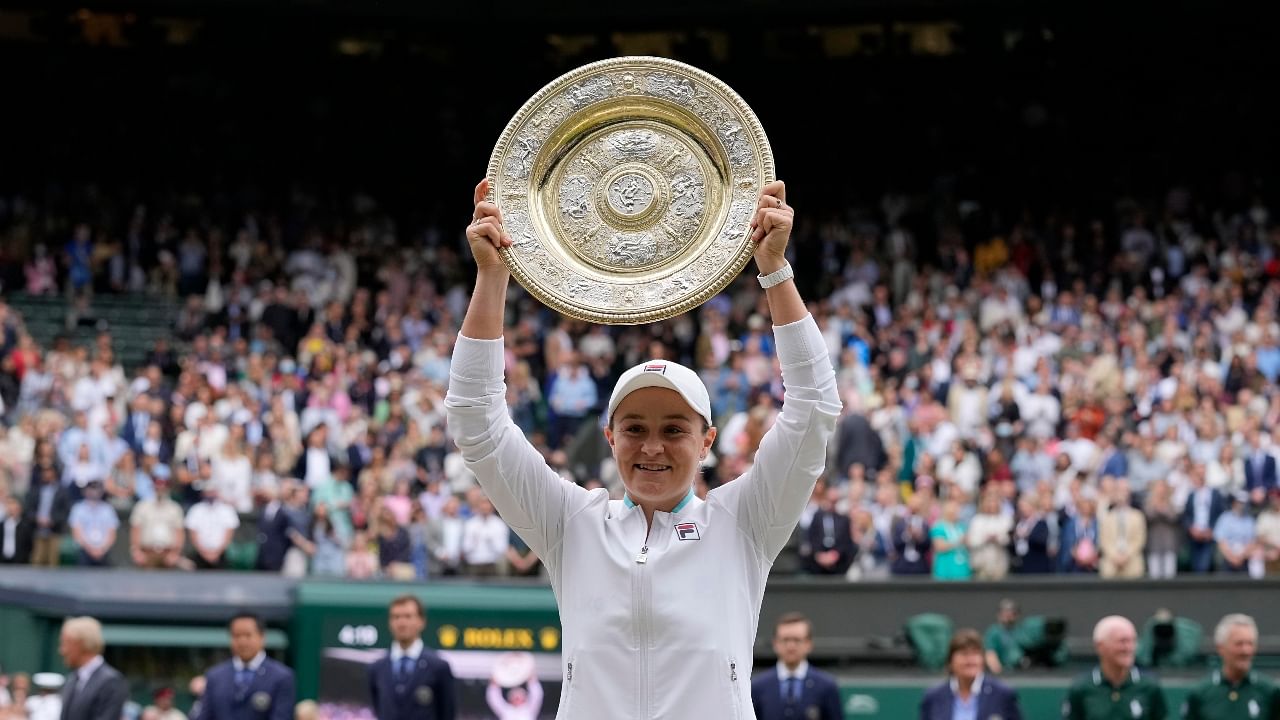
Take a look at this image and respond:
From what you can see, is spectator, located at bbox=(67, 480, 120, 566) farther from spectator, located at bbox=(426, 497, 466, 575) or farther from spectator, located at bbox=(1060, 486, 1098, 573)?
spectator, located at bbox=(1060, 486, 1098, 573)

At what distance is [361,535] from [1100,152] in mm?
14316

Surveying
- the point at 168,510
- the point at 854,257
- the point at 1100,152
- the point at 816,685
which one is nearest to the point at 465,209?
the point at 854,257

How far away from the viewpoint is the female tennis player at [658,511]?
3934mm

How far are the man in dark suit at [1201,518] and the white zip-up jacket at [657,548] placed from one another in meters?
12.1

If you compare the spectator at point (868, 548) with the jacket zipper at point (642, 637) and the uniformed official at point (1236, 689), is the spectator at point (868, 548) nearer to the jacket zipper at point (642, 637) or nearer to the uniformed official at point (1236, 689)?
the uniformed official at point (1236, 689)

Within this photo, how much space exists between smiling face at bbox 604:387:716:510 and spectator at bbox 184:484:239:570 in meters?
12.0

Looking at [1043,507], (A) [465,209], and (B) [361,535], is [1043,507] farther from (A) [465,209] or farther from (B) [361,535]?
(A) [465,209]

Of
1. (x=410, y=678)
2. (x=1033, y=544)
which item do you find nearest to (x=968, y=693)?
(x=410, y=678)

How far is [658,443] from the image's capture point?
4082 mm

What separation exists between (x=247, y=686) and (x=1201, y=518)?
863 cm

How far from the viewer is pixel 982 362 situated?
18766 millimetres

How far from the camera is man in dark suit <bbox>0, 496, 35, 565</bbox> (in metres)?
15.8

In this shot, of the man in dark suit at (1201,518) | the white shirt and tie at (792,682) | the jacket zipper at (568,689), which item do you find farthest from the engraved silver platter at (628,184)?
the man in dark suit at (1201,518)

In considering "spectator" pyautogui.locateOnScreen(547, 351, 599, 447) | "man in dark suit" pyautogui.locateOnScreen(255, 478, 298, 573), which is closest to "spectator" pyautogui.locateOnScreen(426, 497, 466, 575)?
"man in dark suit" pyautogui.locateOnScreen(255, 478, 298, 573)
